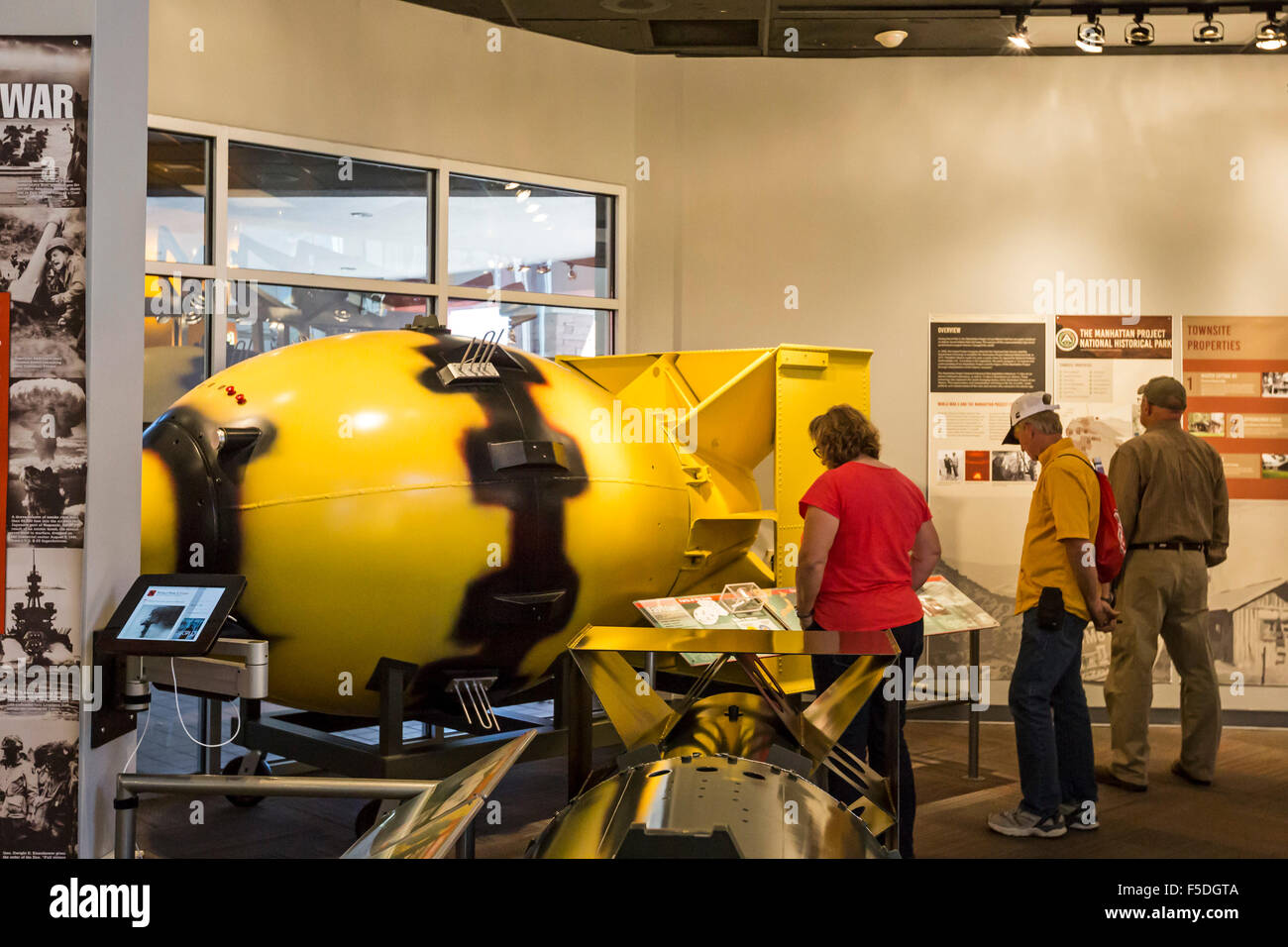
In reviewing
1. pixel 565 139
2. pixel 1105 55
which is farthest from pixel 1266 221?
pixel 565 139

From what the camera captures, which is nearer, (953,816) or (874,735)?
(874,735)

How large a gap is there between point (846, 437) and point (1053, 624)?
110 centimetres

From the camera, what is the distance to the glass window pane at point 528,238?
641 centimetres

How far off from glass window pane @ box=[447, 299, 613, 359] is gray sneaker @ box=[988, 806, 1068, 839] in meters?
3.83

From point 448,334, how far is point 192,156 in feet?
8.21

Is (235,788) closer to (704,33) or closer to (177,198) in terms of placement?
(177,198)

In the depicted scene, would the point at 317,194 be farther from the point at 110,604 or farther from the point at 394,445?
the point at 110,604

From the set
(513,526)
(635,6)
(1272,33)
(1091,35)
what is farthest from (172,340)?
(1272,33)

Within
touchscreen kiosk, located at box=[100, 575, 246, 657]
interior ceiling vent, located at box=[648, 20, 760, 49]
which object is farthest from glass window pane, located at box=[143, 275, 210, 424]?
touchscreen kiosk, located at box=[100, 575, 246, 657]

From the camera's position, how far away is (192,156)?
5473 millimetres

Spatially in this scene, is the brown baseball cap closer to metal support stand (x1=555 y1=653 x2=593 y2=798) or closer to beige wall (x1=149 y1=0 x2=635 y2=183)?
beige wall (x1=149 y1=0 x2=635 y2=183)

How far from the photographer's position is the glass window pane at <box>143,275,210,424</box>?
17.6 ft

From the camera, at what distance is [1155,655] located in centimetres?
491

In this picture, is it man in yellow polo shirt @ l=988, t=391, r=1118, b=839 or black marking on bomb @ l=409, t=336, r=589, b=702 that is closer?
black marking on bomb @ l=409, t=336, r=589, b=702
